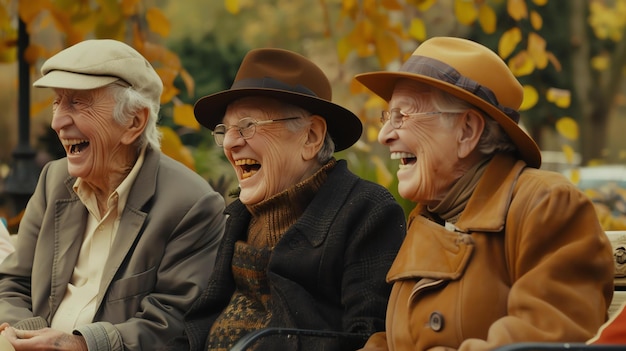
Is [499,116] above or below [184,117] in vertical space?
above

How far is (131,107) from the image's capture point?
4.49 metres

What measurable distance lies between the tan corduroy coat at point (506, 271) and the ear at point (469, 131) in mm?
103

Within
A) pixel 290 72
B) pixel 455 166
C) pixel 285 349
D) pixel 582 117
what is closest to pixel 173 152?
pixel 290 72

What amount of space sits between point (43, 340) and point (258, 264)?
874 millimetres

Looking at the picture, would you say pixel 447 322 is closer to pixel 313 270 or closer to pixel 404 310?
pixel 404 310

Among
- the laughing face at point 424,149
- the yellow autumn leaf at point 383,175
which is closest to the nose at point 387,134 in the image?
the laughing face at point 424,149

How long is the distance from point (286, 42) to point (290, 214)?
61.6ft

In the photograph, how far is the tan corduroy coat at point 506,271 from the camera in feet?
9.90

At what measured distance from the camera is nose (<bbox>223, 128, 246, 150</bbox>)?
13.3 feet

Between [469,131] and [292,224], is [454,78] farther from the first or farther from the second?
[292,224]

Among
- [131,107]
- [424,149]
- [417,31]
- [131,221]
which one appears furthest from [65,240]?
[417,31]

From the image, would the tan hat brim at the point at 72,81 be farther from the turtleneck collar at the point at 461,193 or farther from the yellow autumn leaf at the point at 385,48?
the yellow autumn leaf at the point at 385,48

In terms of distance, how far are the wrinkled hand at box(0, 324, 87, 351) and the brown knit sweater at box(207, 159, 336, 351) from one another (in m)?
0.52

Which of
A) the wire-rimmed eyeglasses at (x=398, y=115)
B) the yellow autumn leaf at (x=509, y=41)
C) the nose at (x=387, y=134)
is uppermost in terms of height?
the wire-rimmed eyeglasses at (x=398, y=115)
